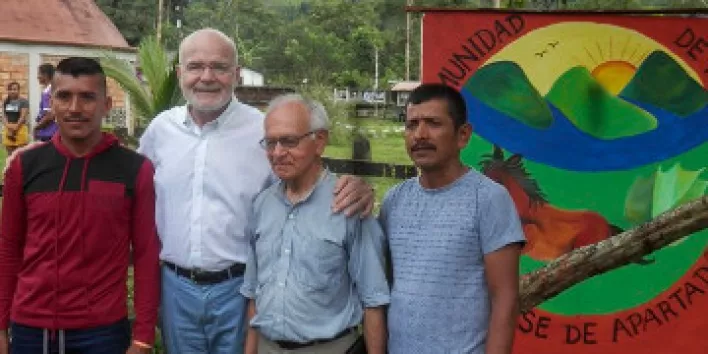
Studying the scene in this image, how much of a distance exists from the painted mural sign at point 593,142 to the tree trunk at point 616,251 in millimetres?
650

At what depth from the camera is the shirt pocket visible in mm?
2572

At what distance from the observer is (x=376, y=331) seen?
2.58 metres

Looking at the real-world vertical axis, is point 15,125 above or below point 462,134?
above

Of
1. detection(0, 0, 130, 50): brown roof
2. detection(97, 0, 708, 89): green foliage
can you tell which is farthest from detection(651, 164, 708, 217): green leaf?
detection(0, 0, 130, 50): brown roof

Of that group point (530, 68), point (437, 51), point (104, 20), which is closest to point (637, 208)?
point (530, 68)

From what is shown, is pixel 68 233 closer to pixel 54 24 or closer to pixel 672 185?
pixel 672 185

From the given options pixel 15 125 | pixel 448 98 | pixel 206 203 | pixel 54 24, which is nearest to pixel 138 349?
pixel 206 203

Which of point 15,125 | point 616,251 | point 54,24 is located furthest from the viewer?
point 54,24

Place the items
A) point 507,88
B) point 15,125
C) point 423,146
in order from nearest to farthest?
point 423,146 → point 507,88 → point 15,125

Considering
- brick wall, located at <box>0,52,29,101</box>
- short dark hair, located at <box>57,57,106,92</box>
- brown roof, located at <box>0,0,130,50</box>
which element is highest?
brown roof, located at <box>0,0,130,50</box>

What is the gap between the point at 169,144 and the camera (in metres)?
3.14

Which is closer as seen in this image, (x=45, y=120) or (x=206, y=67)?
(x=206, y=67)

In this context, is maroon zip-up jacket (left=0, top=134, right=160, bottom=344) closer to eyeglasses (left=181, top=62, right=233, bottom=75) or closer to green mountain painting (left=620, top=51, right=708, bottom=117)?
eyeglasses (left=181, top=62, right=233, bottom=75)

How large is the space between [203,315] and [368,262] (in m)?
0.74
